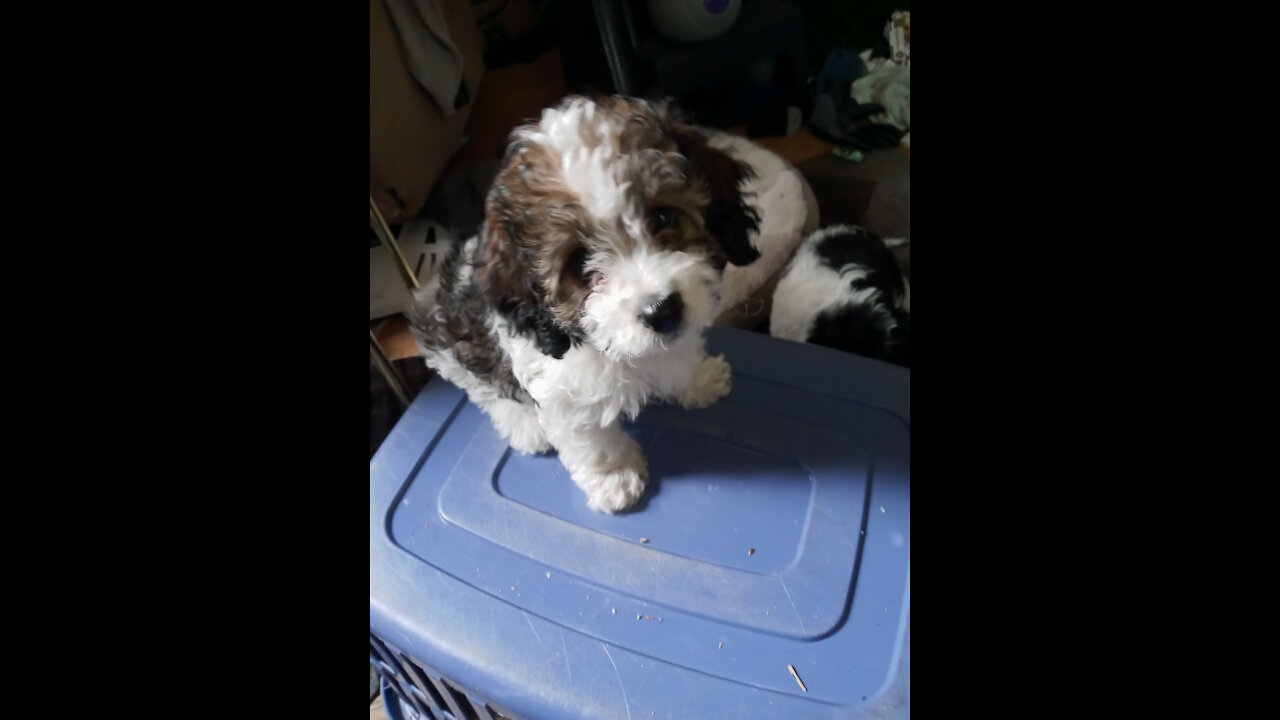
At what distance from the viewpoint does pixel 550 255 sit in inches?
63.2

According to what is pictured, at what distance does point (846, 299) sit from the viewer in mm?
2691

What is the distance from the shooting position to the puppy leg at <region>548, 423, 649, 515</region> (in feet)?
6.72

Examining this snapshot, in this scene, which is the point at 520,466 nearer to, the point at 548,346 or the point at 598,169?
the point at 548,346

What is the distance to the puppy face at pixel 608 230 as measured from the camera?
1543mm

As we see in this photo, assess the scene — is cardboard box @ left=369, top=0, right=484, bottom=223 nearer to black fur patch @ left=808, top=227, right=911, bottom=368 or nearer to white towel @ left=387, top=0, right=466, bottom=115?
white towel @ left=387, top=0, right=466, bottom=115

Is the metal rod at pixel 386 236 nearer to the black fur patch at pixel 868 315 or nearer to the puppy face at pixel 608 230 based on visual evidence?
the puppy face at pixel 608 230

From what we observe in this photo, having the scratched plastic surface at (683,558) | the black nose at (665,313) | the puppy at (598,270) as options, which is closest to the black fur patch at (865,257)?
the scratched plastic surface at (683,558)

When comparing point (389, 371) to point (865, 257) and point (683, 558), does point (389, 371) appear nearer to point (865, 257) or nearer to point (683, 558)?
point (683, 558)

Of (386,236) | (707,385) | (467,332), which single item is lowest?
(707,385)

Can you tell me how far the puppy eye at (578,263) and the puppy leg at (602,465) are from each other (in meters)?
0.55

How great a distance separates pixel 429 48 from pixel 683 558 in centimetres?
232

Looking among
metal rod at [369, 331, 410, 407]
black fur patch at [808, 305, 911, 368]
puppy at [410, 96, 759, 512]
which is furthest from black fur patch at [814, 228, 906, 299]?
metal rod at [369, 331, 410, 407]

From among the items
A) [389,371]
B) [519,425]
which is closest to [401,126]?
[389,371]

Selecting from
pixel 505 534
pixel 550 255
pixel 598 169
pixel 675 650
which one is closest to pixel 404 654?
pixel 505 534
